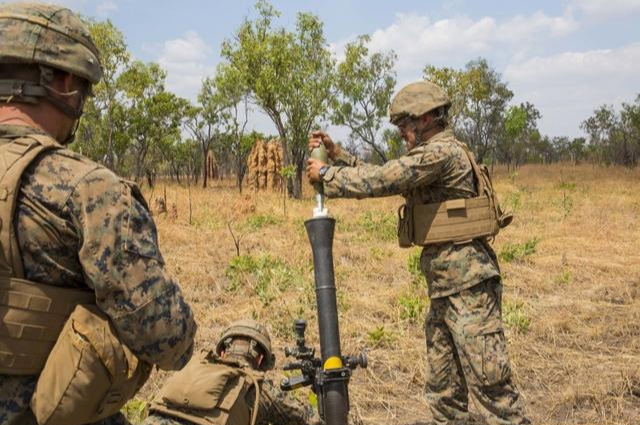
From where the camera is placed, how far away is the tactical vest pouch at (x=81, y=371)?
1623 millimetres

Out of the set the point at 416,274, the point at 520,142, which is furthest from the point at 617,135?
the point at 416,274

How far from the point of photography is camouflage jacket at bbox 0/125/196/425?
1.63m

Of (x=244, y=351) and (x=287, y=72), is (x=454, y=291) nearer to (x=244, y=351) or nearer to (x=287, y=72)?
(x=244, y=351)

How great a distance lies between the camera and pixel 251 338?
3258 mm

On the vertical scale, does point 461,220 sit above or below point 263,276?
above

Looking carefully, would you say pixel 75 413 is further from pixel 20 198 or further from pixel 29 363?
pixel 20 198

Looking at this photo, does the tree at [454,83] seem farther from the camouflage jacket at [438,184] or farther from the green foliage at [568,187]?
the camouflage jacket at [438,184]

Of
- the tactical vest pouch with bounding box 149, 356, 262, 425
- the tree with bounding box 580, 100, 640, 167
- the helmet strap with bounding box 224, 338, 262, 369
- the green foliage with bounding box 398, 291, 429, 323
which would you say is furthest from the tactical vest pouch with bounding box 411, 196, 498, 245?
the tree with bounding box 580, 100, 640, 167

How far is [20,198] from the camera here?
5.32 ft

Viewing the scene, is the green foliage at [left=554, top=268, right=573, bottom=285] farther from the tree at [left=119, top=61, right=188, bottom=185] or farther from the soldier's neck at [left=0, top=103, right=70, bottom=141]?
the tree at [left=119, top=61, right=188, bottom=185]

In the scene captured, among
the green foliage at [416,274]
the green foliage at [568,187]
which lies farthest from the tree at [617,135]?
the green foliage at [416,274]

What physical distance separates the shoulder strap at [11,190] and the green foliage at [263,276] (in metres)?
4.95

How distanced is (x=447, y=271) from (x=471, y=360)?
1.64 ft

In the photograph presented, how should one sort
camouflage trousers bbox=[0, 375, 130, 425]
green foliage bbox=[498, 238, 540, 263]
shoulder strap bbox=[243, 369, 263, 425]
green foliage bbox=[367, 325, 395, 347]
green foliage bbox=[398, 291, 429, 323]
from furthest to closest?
1. green foliage bbox=[498, 238, 540, 263]
2. green foliage bbox=[398, 291, 429, 323]
3. green foliage bbox=[367, 325, 395, 347]
4. shoulder strap bbox=[243, 369, 263, 425]
5. camouflage trousers bbox=[0, 375, 130, 425]
